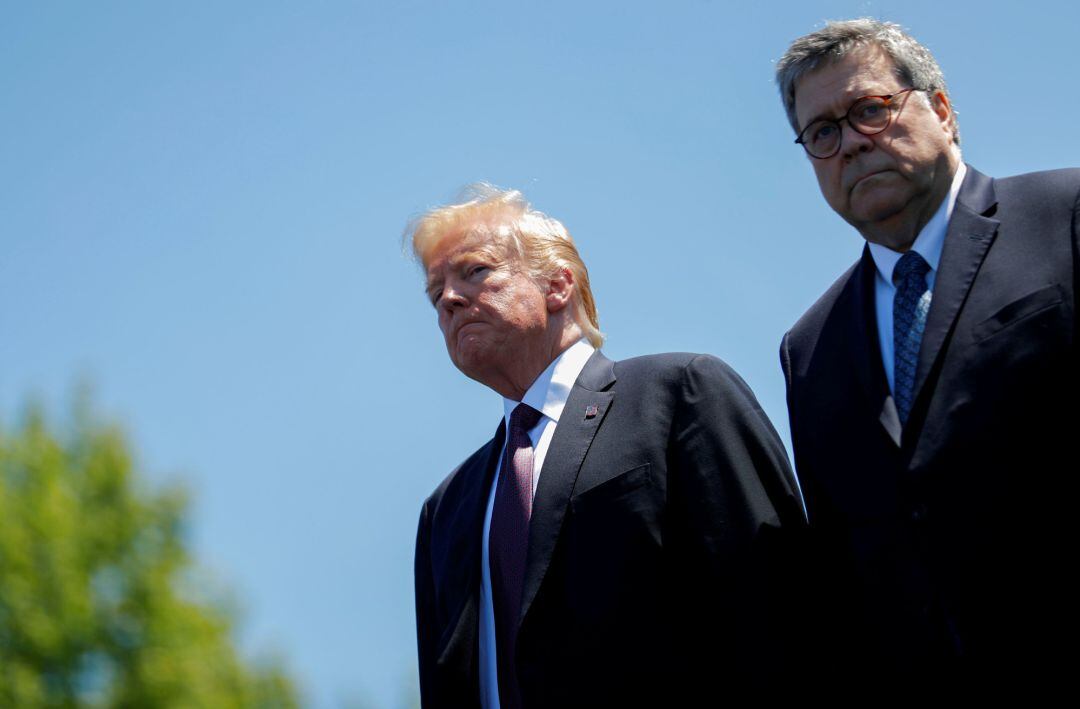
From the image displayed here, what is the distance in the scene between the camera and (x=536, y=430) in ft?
15.3

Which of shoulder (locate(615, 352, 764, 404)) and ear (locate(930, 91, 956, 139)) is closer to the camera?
ear (locate(930, 91, 956, 139))

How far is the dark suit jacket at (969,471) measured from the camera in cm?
314

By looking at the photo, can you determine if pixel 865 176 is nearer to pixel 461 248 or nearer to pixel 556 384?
pixel 556 384

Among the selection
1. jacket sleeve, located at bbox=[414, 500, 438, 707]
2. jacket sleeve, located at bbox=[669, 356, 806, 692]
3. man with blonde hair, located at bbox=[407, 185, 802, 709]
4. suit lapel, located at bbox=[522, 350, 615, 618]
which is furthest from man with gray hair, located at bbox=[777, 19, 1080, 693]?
jacket sleeve, located at bbox=[414, 500, 438, 707]

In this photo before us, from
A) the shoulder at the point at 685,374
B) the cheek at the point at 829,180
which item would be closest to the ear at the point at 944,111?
the cheek at the point at 829,180

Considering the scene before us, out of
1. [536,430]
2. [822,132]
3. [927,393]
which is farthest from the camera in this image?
[536,430]

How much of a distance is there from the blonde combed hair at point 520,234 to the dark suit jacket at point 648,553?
2.05 ft

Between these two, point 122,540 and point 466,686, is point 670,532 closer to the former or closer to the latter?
point 466,686

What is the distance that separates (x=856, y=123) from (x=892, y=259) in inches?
16.8

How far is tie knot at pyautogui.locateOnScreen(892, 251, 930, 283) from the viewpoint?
371 centimetres

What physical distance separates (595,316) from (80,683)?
1188 centimetres

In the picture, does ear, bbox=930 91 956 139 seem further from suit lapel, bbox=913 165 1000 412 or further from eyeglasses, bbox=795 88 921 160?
suit lapel, bbox=913 165 1000 412

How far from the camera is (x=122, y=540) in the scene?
16203 millimetres

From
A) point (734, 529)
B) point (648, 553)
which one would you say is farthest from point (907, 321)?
point (648, 553)
